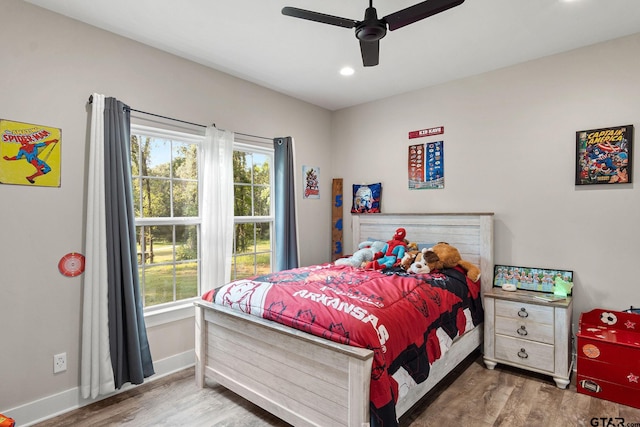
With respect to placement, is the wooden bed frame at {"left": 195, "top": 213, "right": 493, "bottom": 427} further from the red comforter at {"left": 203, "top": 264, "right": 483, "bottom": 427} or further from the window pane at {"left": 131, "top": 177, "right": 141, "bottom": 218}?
the window pane at {"left": 131, "top": 177, "right": 141, "bottom": 218}

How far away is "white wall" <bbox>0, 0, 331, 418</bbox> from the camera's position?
2.11 meters

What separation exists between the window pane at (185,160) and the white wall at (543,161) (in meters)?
2.20

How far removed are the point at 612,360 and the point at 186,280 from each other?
3.34m

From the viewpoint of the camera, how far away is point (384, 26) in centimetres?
187

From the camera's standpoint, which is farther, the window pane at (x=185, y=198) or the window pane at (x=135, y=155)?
the window pane at (x=185, y=198)

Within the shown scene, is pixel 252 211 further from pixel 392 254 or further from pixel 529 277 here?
pixel 529 277

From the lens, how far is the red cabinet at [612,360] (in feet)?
7.42

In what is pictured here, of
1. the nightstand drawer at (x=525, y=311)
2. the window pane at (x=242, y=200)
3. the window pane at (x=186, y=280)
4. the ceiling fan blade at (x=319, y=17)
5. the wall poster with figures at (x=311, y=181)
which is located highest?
the ceiling fan blade at (x=319, y=17)

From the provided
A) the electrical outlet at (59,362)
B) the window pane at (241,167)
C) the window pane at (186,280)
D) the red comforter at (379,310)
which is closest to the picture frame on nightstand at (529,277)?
the red comforter at (379,310)

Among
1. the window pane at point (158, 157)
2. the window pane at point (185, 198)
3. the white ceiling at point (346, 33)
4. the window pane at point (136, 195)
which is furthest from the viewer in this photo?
the window pane at point (185, 198)

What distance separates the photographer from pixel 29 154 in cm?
217

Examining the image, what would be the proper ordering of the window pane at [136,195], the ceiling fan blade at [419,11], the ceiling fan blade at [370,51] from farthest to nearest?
the window pane at [136,195] < the ceiling fan blade at [370,51] < the ceiling fan blade at [419,11]

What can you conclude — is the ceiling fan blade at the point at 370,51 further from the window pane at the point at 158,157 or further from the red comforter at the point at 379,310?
the window pane at the point at 158,157

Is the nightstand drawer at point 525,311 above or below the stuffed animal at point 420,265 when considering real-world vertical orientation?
below
